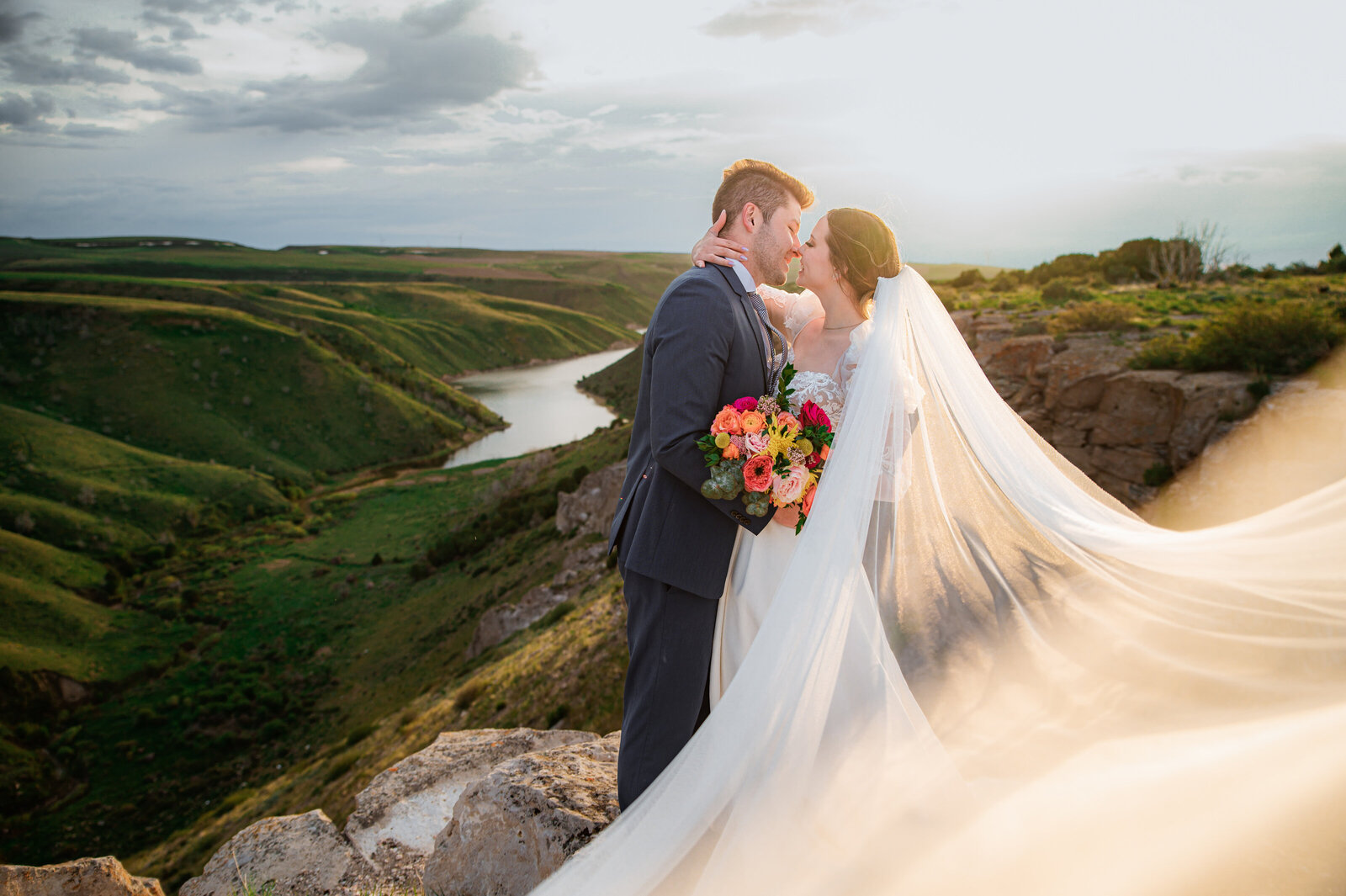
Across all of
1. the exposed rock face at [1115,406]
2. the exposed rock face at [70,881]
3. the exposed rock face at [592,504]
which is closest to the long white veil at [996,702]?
the exposed rock face at [70,881]

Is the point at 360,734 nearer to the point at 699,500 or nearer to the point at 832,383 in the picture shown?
the point at 699,500

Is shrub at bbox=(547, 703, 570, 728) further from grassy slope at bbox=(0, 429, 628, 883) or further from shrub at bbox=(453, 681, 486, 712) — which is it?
shrub at bbox=(453, 681, 486, 712)

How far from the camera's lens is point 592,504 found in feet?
106

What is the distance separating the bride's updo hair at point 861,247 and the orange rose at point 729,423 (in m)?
1.44

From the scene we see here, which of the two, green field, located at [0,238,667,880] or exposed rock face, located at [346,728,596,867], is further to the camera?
green field, located at [0,238,667,880]

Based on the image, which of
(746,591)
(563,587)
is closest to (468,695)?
(563,587)

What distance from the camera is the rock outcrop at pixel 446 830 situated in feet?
12.0

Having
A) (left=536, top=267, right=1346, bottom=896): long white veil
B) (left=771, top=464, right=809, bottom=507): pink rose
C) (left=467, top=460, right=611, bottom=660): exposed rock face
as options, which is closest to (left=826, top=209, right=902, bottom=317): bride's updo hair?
(left=536, top=267, right=1346, bottom=896): long white veil

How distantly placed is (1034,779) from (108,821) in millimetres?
36644

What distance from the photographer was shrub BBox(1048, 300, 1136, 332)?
772 inches

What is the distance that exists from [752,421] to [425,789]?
4.66 m

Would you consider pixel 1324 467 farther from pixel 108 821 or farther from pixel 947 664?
pixel 108 821

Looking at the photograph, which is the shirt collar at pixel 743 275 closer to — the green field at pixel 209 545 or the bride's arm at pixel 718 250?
the bride's arm at pixel 718 250

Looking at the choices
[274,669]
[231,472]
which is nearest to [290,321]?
[231,472]
